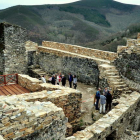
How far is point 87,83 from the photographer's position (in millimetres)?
12094

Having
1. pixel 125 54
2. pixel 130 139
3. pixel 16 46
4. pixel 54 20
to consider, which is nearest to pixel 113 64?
pixel 125 54

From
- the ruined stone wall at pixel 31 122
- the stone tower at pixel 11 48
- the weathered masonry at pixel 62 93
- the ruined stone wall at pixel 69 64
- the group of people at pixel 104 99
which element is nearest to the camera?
the ruined stone wall at pixel 31 122

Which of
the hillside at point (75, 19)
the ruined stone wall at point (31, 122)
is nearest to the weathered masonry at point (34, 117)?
the ruined stone wall at point (31, 122)

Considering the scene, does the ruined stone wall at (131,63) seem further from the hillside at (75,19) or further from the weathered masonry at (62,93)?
the hillside at (75,19)

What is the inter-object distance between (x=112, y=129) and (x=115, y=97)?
2.97 meters

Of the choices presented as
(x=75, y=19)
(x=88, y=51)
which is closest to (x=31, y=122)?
(x=88, y=51)

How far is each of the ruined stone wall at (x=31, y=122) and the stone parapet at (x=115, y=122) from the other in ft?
2.74

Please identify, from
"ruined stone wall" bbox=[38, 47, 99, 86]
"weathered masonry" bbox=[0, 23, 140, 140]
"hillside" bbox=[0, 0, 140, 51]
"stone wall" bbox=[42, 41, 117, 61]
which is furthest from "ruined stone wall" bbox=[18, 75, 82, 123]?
"hillside" bbox=[0, 0, 140, 51]

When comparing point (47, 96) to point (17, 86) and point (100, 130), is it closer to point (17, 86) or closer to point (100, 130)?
point (100, 130)

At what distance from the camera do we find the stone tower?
1138cm

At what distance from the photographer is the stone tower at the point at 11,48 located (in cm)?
1138

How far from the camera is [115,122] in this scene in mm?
6695

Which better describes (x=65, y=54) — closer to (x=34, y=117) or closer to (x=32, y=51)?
(x=32, y=51)

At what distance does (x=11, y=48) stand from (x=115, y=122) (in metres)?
8.24
